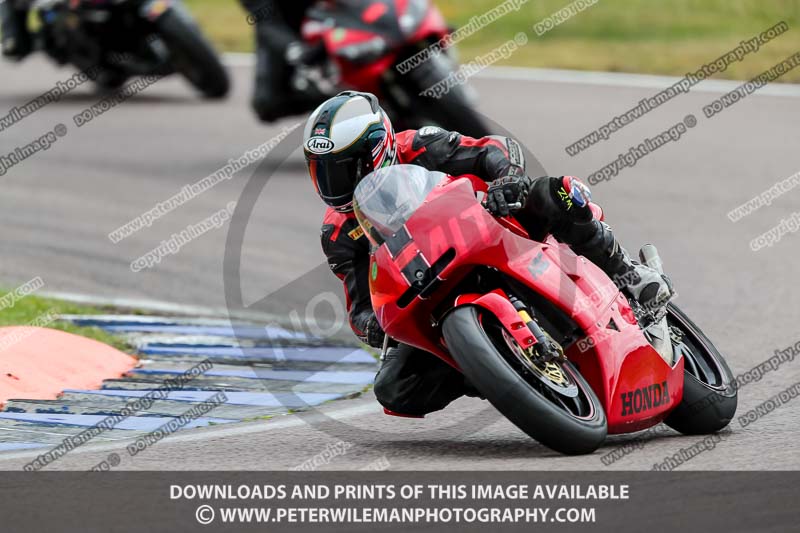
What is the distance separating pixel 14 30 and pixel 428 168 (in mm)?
11419

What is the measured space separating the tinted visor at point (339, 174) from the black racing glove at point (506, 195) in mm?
574

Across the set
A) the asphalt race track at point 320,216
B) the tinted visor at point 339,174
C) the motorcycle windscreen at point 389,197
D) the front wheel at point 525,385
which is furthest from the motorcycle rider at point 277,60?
the front wheel at point 525,385

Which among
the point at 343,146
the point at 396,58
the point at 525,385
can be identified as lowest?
the point at 396,58

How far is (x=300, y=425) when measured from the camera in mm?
6770

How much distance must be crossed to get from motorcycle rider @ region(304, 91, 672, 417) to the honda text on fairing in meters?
9.72

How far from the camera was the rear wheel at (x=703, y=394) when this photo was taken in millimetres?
6145

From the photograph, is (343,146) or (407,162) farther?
(407,162)

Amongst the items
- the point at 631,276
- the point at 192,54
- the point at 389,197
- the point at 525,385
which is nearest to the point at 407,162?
the point at 389,197

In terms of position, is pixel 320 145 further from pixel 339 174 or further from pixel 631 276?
pixel 631 276

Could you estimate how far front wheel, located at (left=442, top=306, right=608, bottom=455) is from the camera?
17.6 ft

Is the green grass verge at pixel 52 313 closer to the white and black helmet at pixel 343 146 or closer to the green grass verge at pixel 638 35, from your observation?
the white and black helmet at pixel 343 146

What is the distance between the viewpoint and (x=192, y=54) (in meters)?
15.9

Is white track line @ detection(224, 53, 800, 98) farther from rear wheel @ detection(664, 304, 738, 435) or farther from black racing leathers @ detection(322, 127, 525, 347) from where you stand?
black racing leathers @ detection(322, 127, 525, 347)
